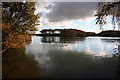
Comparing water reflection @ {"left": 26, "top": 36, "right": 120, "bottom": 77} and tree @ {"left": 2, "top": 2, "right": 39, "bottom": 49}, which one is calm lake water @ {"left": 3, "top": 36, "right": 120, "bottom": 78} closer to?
water reflection @ {"left": 26, "top": 36, "right": 120, "bottom": 77}

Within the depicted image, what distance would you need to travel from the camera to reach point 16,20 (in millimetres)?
10375

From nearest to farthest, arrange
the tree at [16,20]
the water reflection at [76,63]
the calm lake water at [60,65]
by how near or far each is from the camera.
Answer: the calm lake water at [60,65] → the water reflection at [76,63] → the tree at [16,20]

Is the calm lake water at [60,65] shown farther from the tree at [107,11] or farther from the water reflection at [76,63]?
the tree at [107,11]

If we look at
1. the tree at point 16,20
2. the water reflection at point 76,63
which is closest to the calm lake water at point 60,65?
the water reflection at point 76,63

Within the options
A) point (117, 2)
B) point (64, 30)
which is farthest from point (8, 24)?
point (64, 30)

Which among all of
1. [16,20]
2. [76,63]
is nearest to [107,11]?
[76,63]

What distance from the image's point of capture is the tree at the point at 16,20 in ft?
32.0

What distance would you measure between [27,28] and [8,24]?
7.58ft

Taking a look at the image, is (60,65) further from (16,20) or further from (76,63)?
(16,20)

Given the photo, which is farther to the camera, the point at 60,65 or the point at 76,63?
the point at 76,63

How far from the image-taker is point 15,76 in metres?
4.79

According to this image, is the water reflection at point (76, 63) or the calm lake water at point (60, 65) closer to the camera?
the calm lake water at point (60, 65)

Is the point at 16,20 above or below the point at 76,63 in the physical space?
above

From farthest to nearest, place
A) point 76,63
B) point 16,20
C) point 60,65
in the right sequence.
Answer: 1. point 16,20
2. point 76,63
3. point 60,65
